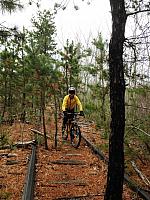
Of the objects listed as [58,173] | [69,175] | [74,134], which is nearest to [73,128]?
[74,134]

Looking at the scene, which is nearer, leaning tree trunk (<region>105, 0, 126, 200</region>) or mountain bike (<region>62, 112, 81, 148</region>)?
leaning tree trunk (<region>105, 0, 126, 200</region>)

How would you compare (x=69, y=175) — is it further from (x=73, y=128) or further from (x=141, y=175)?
(x=73, y=128)

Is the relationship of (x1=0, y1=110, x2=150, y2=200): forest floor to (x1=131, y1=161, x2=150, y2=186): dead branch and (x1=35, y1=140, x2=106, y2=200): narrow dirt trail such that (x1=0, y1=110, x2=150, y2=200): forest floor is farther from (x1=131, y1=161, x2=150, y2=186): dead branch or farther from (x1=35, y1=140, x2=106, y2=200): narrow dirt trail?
(x1=131, y1=161, x2=150, y2=186): dead branch

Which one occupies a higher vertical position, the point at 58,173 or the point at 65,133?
the point at 65,133

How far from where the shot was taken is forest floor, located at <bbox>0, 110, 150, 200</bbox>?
22.3 ft

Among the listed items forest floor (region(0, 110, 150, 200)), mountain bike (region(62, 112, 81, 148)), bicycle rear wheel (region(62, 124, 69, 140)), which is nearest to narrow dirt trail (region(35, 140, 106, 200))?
forest floor (region(0, 110, 150, 200))

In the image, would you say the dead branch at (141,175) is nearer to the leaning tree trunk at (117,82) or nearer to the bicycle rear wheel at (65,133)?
the leaning tree trunk at (117,82)

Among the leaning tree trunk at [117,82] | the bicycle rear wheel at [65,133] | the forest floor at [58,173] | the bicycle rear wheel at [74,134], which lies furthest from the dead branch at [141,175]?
the bicycle rear wheel at [65,133]

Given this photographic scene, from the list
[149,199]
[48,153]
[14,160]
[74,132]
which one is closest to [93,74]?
[74,132]

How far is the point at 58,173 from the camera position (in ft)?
27.4

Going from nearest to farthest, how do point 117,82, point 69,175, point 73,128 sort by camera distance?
point 117,82 → point 69,175 → point 73,128

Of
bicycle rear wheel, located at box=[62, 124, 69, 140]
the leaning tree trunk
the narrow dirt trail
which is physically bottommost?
the narrow dirt trail

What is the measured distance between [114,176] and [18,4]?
4.81 m

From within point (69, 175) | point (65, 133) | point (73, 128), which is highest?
point (73, 128)
